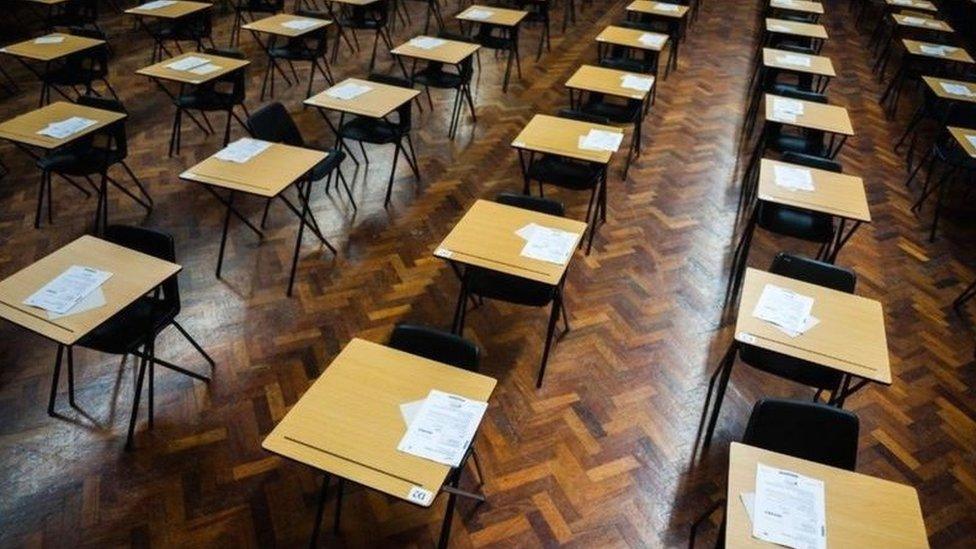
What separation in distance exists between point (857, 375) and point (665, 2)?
22.2 feet

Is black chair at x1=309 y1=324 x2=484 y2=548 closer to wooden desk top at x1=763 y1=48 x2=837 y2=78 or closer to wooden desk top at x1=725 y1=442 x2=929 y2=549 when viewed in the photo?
wooden desk top at x1=725 y1=442 x2=929 y2=549

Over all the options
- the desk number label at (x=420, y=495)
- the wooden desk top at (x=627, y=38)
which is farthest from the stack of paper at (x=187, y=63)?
the desk number label at (x=420, y=495)

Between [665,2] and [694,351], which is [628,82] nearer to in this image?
[694,351]

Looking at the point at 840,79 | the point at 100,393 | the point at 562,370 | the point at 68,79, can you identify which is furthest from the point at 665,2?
the point at 100,393

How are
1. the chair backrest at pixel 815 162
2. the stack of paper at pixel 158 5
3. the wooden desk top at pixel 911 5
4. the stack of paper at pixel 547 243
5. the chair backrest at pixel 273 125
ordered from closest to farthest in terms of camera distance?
1. the stack of paper at pixel 547 243
2. the chair backrest at pixel 815 162
3. the chair backrest at pixel 273 125
4. the stack of paper at pixel 158 5
5. the wooden desk top at pixel 911 5

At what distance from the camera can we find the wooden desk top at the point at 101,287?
94.0 inches

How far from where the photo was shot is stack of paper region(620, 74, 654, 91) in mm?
4840

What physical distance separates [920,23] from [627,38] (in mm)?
4727

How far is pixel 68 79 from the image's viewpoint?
18.1 ft

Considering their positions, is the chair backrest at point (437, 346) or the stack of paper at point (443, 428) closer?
the stack of paper at point (443, 428)

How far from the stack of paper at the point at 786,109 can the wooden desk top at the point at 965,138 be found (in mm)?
1174

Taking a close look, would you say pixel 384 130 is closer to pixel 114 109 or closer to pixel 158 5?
pixel 114 109

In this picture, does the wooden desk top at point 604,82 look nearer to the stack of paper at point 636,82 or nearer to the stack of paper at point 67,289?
the stack of paper at point 636,82

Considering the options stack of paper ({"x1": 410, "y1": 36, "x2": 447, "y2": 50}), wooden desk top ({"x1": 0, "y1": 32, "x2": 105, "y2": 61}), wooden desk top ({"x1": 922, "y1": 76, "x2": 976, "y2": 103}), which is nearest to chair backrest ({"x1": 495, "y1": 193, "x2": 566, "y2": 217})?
stack of paper ({"x1": 410, "y1": 36, "x2": 447, "y2": 50})
